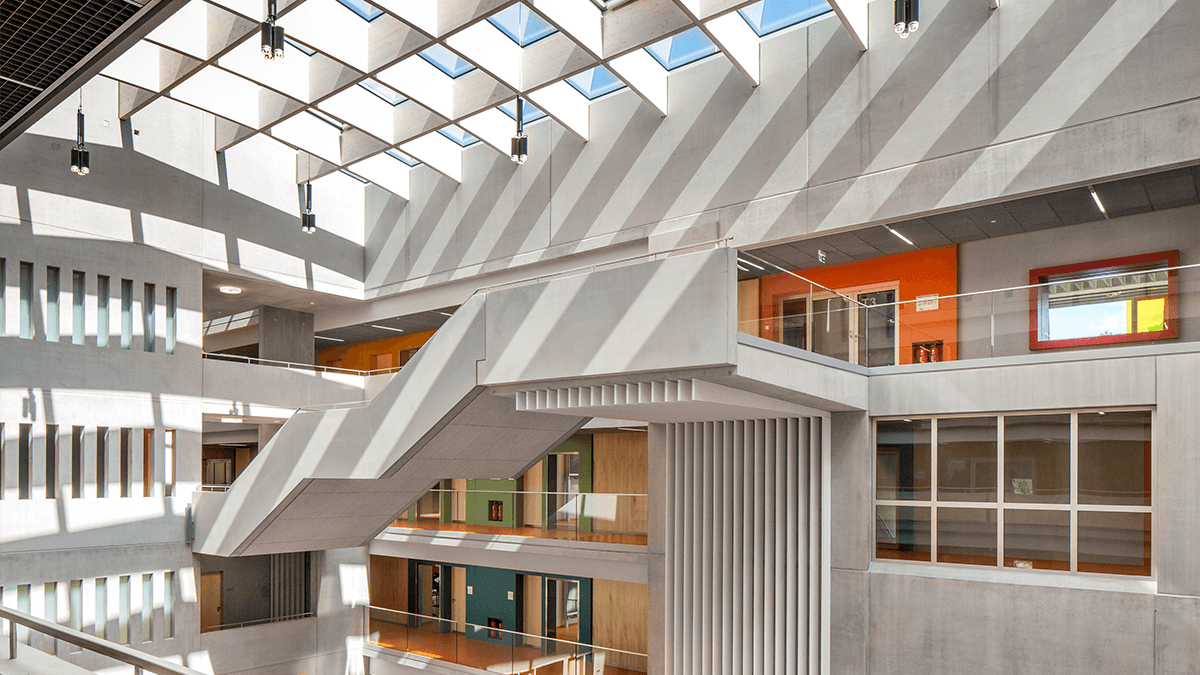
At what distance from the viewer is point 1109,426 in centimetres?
1368

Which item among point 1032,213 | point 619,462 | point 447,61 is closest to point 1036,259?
point 1032,213

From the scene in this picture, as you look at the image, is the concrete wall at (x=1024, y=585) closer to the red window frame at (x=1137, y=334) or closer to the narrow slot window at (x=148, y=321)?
the red window frame at (x=1137, y=334)

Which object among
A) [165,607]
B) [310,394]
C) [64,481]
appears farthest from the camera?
[310,394]

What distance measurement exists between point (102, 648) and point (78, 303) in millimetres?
20978

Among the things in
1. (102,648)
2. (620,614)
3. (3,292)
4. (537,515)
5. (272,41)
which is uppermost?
(272,41)

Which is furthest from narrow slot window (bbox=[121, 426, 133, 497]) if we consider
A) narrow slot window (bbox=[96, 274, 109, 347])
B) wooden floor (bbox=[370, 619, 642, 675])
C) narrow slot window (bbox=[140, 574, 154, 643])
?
wooden floor (bbox=[370, 619, 642, 675])

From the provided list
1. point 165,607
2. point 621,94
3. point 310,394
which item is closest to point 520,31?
point 621,94

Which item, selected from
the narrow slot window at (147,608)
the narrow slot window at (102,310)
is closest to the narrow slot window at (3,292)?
A: the narrow slot window at (102,310)

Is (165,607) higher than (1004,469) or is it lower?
lower

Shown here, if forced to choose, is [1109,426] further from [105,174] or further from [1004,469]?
[105,174]

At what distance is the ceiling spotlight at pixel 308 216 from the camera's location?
26.6 m

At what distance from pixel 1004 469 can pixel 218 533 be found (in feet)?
63.1

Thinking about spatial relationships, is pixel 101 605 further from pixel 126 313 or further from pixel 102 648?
pixel 102 648

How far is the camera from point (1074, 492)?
1380cm
